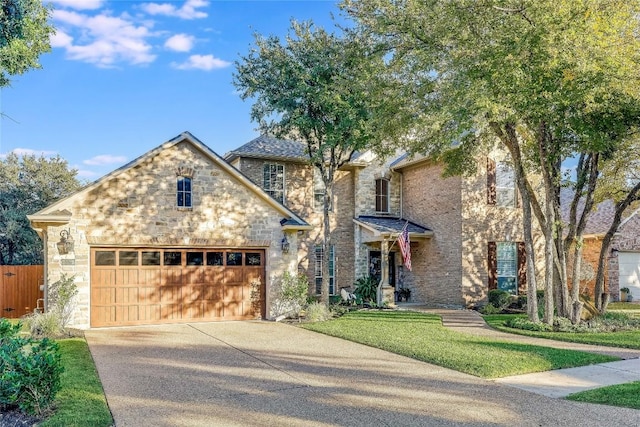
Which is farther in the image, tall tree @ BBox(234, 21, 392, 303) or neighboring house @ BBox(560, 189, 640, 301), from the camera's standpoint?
neighboring house @ BBox(560, 189, 640, 301)

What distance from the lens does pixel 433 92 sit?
13.6m

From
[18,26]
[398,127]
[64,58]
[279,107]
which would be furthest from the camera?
[279,107]

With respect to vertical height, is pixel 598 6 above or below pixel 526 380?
above

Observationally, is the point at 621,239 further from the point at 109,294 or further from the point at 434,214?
the point at 109,294

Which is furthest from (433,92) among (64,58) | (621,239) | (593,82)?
Result: (621,239)

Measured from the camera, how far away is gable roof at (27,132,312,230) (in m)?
12.8

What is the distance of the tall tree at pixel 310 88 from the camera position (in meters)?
15.8

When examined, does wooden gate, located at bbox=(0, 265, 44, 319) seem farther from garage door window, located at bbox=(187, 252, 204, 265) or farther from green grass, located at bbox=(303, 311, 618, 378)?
green grass, located at bbox=(303, 311, 618, 378)

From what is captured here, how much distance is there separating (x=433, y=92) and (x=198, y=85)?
8.80 meters

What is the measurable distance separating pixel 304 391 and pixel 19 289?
13949 mm

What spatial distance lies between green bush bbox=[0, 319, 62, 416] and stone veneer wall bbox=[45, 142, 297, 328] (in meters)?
7.38

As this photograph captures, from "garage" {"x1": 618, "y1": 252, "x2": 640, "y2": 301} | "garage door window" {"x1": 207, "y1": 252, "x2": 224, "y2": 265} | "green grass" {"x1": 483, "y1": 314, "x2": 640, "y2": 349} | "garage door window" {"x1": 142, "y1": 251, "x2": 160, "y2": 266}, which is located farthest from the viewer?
"garage" {"x1": 618, "y1": 252, "x2": 640, "y2": 301}

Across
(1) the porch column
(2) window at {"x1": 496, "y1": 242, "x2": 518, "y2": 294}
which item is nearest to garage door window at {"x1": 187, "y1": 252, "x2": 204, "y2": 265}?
(1) the porch column

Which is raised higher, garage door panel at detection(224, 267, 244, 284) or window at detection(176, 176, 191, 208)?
window at detection(176, 176, 191, 208)
